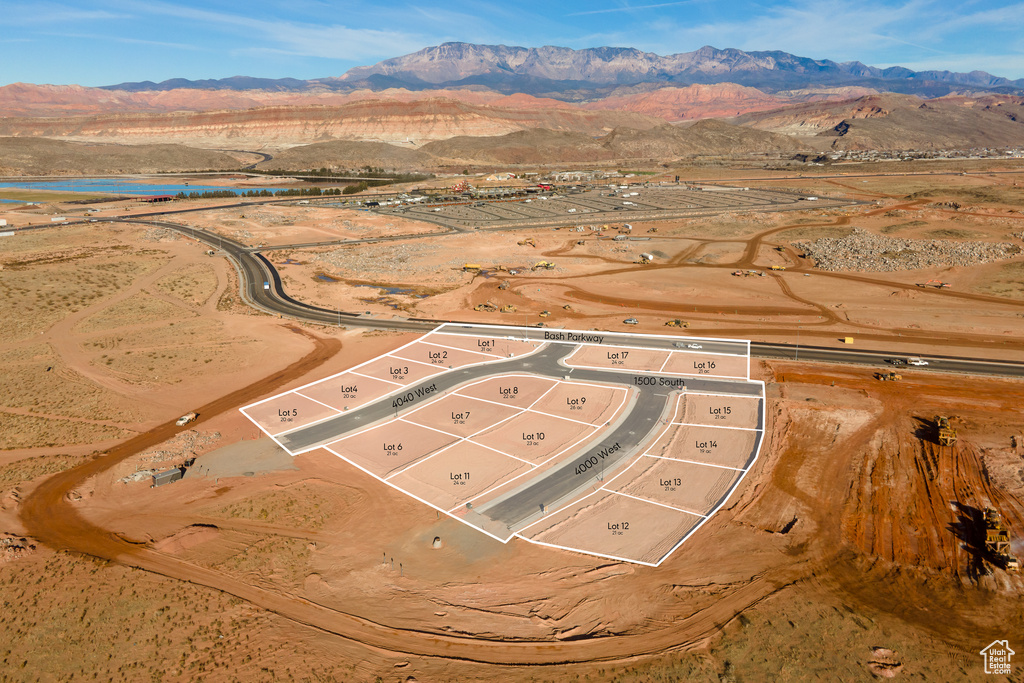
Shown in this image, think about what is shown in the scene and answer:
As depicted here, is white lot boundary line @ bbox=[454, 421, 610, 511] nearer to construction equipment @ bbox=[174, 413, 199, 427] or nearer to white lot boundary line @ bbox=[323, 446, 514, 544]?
white lot boundary line @ bbox=[323, 446, 514, 544]

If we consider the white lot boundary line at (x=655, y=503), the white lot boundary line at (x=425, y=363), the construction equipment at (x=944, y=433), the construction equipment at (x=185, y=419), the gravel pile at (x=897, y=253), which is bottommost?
the construction equipment at (x=185, y=419)

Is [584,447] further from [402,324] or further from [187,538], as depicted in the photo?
[402,324]

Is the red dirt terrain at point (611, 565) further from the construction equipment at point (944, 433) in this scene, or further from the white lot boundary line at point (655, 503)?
the white lot boundary line at point (655, 503)

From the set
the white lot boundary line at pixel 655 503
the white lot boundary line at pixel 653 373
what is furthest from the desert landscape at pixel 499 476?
the white lot boundary line at pixel 655 503

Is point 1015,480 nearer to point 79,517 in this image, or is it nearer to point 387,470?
point 387,470

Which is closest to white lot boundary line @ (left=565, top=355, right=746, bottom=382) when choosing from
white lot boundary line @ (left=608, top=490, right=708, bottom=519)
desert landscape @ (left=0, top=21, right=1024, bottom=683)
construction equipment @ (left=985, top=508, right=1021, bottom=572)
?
desert landscape @ (left=0, top=21, right=1024, bottom=683)
